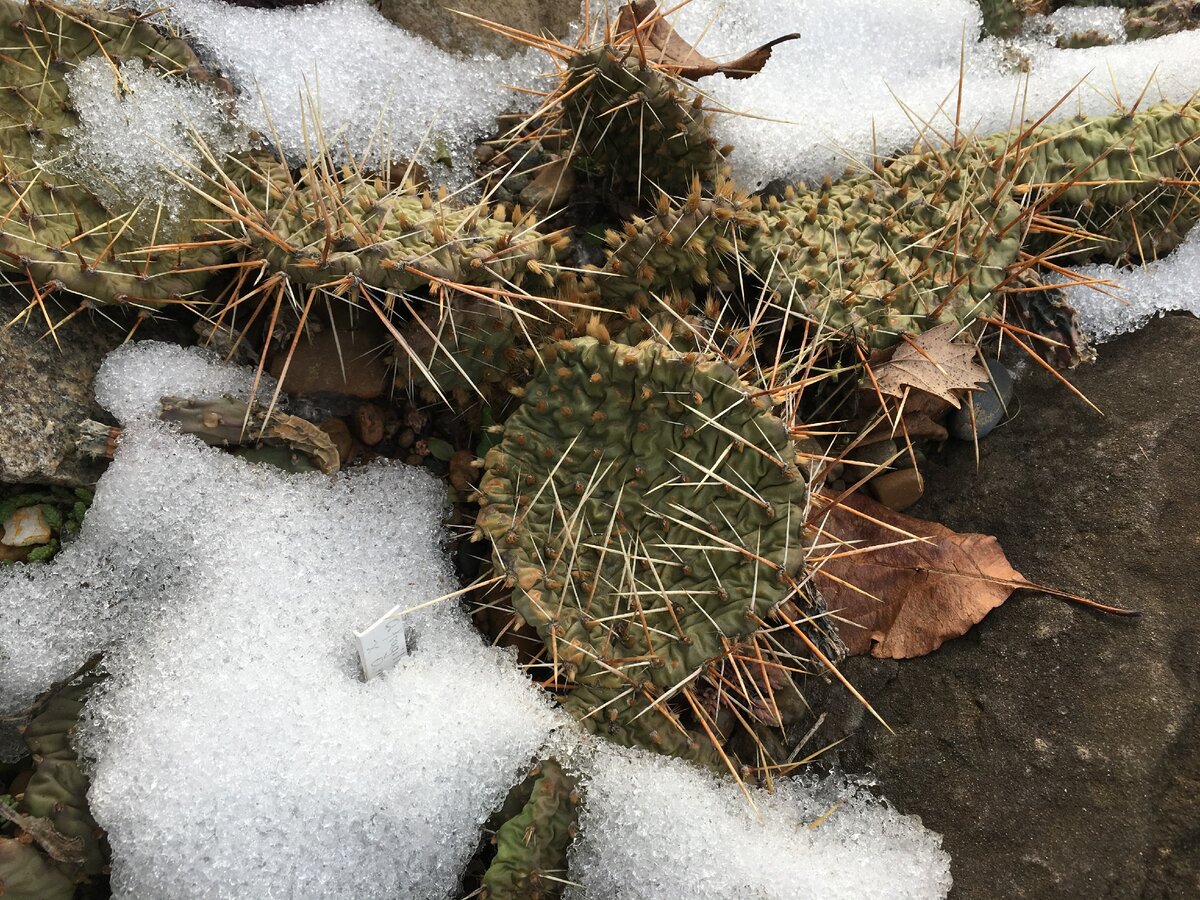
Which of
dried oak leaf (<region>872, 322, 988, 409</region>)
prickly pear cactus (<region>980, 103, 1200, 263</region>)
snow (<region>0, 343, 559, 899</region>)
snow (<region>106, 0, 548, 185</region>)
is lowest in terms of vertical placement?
snow (<region>0, 343, 559, 899</region>)

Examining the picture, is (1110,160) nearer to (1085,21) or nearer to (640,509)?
(1085,21)

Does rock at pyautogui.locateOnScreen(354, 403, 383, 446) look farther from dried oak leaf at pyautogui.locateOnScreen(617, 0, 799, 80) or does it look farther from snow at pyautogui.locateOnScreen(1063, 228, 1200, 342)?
snow at pyautogui.locateOnScreen(1063, 228, 1200, 342)

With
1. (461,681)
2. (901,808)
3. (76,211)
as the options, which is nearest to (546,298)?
(461,681)

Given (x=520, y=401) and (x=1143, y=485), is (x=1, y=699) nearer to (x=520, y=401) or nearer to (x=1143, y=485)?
(x=520, y=401)

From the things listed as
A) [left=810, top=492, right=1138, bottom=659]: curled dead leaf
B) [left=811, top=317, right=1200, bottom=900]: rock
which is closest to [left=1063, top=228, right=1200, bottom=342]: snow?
[left=811, top=317, right=1200, bottom=900]: rock

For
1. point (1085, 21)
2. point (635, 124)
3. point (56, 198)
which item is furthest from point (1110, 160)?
point (56, 198)

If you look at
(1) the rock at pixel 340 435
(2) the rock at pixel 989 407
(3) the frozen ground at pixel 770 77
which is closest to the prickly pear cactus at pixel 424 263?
(1) the rock at pixel 340 435

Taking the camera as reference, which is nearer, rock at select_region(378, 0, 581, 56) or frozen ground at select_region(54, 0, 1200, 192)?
frozen ground at select_region(54, 0, 1200, 192)
